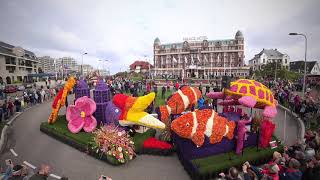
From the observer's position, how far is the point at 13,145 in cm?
1507

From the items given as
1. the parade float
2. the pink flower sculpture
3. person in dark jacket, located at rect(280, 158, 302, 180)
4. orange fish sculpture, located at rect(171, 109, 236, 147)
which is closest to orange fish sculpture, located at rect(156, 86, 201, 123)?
the parade float

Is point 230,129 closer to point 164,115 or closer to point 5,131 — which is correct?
point 164,115

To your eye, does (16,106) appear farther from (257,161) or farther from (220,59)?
(220,59)

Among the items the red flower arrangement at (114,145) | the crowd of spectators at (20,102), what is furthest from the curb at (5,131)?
the red flower arrangement at (114,145)

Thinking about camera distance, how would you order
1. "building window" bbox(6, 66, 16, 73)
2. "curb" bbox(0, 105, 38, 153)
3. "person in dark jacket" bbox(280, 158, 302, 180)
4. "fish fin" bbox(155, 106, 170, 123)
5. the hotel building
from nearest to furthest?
"person in dark jacket" bbox(280, 158, 302, 180), "fish fin" bbox(155, 106, 170, 123), "curb" bbox(0, 105, 38, 153), "building window" bbox(6, 66, 16, 73), the hotel building

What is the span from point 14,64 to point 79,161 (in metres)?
77.5

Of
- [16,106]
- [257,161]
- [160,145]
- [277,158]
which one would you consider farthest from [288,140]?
[16,106]

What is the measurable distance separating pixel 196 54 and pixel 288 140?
95.9m

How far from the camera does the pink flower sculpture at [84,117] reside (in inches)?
623

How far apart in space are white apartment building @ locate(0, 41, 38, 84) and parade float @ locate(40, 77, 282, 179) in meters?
58.6

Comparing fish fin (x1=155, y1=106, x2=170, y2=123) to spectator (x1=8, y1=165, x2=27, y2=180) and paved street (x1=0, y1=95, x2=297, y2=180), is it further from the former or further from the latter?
spectator (x1=8, y1=165, x2=27, y2=180)

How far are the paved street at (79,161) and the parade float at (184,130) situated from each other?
428mm

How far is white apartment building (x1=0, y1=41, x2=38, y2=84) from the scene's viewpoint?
6747 centimetres

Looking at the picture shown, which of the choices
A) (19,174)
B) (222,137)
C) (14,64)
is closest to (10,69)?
(14,64)
